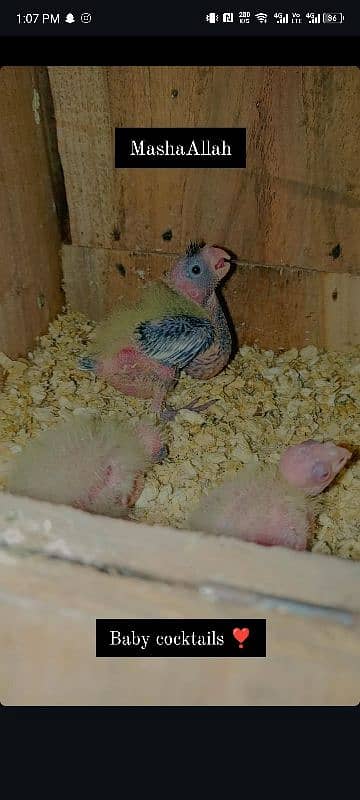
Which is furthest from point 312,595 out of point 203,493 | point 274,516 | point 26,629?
point 203,493

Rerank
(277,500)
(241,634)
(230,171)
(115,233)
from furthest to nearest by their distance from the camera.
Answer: (115,233) → (230,171) → (277,500) → (241,634)

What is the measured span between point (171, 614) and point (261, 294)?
972 millimetres

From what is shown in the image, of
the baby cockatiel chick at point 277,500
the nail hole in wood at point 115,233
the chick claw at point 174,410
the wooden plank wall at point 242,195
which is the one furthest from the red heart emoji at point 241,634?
the nail hole in wood at point 115,233

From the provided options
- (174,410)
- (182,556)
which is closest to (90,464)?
(174,410)

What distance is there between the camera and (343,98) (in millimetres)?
1183

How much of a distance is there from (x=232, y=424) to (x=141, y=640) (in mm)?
751

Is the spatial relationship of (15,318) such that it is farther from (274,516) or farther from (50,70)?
(274,516)

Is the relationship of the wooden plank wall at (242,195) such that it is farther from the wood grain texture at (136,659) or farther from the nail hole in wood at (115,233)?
the wood grain texture at (136,659)

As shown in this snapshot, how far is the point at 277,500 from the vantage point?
106 centimetres

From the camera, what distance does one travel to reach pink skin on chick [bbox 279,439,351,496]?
107 cm

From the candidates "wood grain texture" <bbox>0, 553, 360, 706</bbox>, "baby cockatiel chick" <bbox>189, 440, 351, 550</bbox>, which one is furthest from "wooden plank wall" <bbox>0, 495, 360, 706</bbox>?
"baby cockatiel chick" <bbox>189, 440, 351, 550</bbox>

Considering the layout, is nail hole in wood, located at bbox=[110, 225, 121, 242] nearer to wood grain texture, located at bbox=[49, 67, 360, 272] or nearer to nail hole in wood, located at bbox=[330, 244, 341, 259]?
wood grain texture, located at bbox=[49, 67, 360, 272]

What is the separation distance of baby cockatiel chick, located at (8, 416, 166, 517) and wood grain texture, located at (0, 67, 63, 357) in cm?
31

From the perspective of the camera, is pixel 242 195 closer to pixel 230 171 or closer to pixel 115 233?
pixel 230 171
